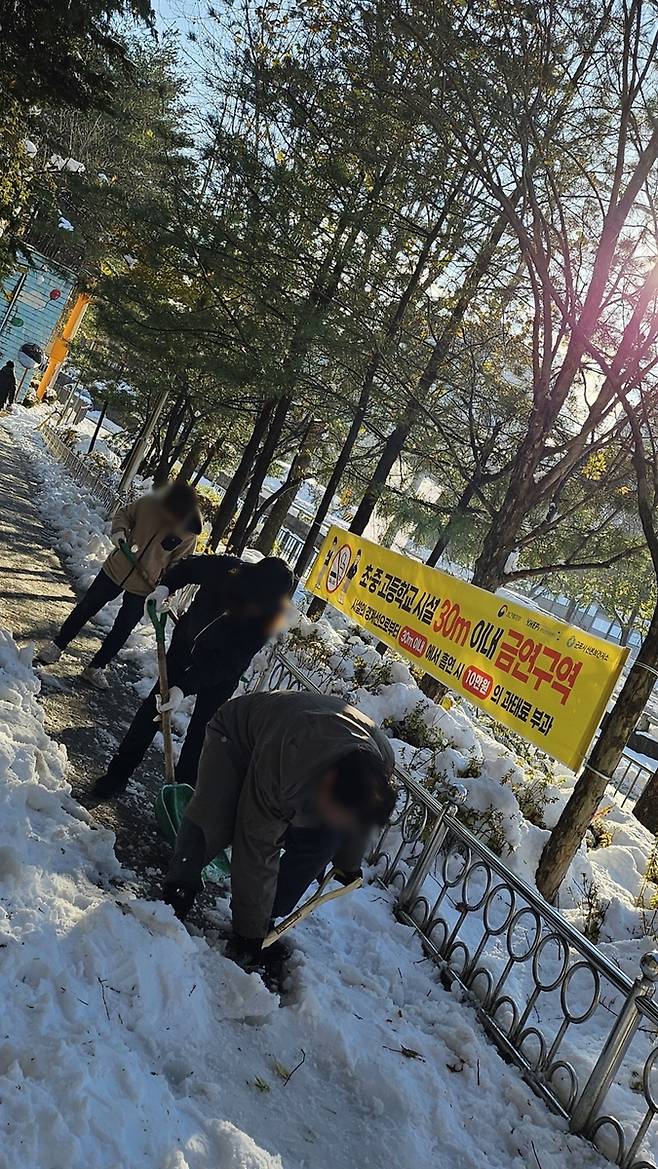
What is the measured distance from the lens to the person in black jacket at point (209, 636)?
4527mm

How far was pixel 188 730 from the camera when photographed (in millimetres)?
5168

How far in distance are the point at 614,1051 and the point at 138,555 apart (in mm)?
4091

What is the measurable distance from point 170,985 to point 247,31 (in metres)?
10.3

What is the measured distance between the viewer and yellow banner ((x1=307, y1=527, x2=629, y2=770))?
5668 mm

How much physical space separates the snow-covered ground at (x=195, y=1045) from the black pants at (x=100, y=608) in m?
1.67

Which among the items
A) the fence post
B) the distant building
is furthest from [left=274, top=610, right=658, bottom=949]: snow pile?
the distant building

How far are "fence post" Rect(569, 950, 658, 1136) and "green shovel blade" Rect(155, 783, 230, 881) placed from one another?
1891mm

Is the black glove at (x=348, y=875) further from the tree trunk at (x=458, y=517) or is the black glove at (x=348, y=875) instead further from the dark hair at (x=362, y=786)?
the tree trunk at (x=458, y=517)

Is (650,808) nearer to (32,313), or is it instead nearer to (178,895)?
(178,895)

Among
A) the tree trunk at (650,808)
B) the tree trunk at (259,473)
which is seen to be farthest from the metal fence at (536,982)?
the tree trunk at (259,473)

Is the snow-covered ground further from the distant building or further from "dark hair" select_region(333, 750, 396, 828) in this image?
the distant building

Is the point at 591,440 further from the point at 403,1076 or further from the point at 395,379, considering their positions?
the point at 403,1076

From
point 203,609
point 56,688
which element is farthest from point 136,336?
point 203,609

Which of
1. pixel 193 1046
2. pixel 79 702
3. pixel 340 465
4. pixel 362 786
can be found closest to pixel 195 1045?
pixel 193 1046
